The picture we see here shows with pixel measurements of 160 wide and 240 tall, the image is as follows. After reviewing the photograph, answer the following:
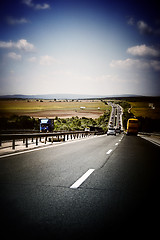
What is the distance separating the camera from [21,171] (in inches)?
259

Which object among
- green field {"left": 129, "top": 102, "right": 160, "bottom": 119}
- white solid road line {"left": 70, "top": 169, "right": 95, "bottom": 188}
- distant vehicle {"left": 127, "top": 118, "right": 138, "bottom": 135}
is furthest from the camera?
green field {"left": 129, "top": 102, "right": 160, "bottom": 119}

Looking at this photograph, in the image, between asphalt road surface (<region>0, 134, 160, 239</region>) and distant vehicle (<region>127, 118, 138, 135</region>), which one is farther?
distant vehicle (<region>127, 118, 138, 135</region>)

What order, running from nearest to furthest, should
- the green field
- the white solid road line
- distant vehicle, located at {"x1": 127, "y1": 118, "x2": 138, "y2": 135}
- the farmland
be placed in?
the white solid road line → distant vehicle, located at {"x1": 127, "y1": 118, "x2": 138, "y2": 135} → the farmland → the green field

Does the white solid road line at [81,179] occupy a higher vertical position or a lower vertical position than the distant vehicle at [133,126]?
higher

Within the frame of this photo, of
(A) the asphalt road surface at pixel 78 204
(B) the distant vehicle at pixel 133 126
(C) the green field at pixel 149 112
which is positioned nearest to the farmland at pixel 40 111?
(C) the green field at pixel 149 112

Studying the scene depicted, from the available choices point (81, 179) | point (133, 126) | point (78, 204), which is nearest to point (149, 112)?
point (133, 126)

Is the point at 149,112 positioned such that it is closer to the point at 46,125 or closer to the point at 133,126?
the point at 133,126

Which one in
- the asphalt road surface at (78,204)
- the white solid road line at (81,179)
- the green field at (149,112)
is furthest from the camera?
the green field at (149,112)

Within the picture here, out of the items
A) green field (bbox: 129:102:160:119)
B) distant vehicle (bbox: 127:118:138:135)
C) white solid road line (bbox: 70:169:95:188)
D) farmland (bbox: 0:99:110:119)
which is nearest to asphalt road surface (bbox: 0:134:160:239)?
white solid road line (bbox: 70:169:95:188)

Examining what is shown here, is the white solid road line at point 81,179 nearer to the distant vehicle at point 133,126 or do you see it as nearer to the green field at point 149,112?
the distant vehicle at point 133,126

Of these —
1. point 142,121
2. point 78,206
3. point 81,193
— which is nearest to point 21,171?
point 81,193

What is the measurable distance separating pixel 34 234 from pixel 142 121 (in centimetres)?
9162

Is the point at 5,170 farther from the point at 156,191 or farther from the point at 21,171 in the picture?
the point at 156,191

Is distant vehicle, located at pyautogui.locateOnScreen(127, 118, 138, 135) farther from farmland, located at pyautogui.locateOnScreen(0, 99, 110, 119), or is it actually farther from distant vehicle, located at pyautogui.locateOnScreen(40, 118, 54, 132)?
farmland, located at pyautogui.locateOnScreen(0, 99, 110, 119)
